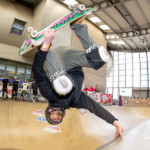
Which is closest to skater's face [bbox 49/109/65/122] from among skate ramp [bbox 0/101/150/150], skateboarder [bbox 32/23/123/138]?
skateboarder [bbox 32/23/123/138]

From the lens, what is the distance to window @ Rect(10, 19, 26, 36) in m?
12.6

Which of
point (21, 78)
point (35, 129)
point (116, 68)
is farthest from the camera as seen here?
point (116, 68)

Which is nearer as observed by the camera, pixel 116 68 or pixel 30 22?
pixel 30 22

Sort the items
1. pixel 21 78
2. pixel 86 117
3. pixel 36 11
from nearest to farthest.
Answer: pixel 86 117
pixel 36 11
pixel 21 78

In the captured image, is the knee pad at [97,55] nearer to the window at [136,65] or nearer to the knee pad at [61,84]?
the knee pad at [61,84]

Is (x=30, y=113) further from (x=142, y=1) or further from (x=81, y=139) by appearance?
(x=142, y=1)

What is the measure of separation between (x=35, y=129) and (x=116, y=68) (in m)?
24.5

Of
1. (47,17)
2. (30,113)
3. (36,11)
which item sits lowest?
(30,113)

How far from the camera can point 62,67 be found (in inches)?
68.0

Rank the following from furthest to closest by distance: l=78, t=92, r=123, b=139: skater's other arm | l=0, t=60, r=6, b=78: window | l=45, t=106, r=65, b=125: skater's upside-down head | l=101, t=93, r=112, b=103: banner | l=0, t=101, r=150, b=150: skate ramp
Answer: l=0, t=60, r=6, b=78: window
l=101, t=93, r=112, b=103: banner
l=0, t=101, r=150, b=150: skate ramp
l=78, t=92, r=123, b=139: skater's other arm
l=45, t=106, r=65, b=125: skater's upside-down head

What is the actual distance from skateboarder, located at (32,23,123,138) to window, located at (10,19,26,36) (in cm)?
1226

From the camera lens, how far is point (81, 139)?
4.36 meters

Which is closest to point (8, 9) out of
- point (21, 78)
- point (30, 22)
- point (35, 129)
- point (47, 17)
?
point (30, 22)

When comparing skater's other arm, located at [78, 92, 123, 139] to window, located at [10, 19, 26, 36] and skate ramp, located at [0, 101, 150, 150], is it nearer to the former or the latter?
skate ramp, located at [0, 101, 150, 150]
